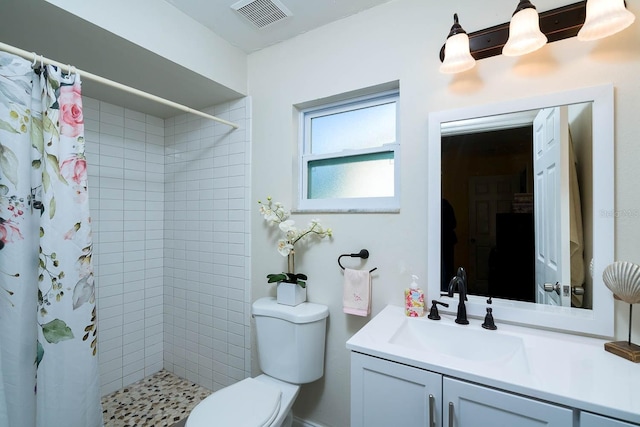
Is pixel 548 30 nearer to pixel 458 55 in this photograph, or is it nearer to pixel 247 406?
pixel 458 55

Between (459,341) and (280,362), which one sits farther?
(280,362)

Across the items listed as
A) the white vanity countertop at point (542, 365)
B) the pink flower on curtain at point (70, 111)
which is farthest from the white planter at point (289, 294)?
the pink flower on curtain at point (70, 111)

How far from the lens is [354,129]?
1.76 meters

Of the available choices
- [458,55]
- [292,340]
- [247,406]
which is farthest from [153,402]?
[458,55]

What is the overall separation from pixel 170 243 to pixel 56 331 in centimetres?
132

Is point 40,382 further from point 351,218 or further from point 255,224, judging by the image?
point 351,218

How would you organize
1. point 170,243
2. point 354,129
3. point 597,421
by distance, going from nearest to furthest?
point 597,421 → point 354,129 → point 170,243

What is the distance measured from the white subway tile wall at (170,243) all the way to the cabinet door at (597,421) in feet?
5.49

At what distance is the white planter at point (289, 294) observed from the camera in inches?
64.8

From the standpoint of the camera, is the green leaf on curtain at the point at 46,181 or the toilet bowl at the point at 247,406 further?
the toilet bowl at the point at 247,406

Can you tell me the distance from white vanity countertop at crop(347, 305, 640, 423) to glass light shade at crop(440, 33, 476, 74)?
110cm

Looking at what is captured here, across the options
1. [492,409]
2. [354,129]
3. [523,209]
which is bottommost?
[492,409]

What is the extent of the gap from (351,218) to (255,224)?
0.69 meters

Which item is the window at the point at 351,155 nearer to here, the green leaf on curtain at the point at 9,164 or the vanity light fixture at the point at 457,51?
the vanity light fixture at the point at 457,51
